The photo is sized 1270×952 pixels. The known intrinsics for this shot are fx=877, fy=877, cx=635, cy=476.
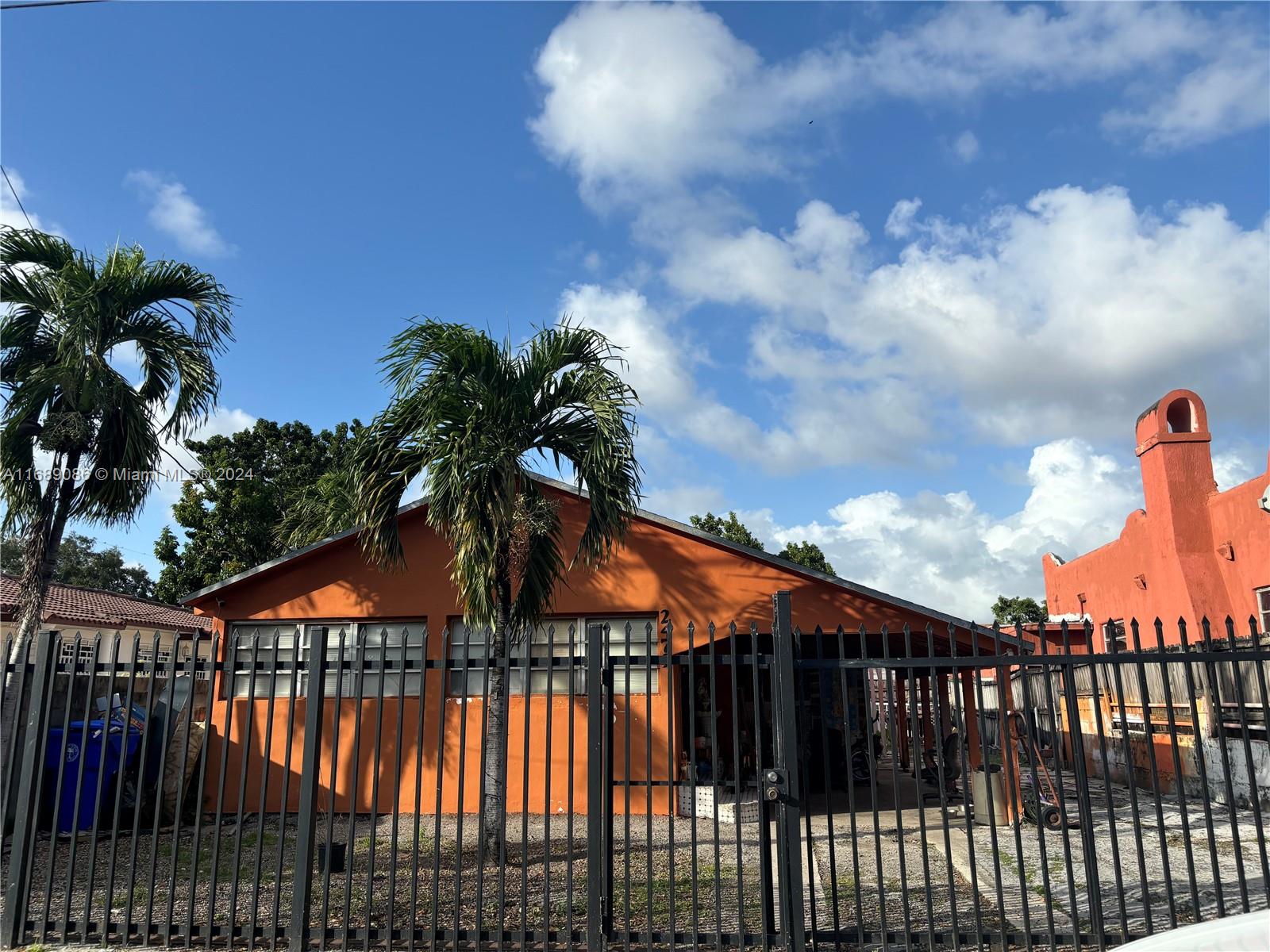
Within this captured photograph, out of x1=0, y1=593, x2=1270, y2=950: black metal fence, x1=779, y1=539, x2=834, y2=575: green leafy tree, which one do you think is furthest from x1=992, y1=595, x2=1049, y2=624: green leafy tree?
x1=0, y1=593, x2=1270, y2=950: black metal fence

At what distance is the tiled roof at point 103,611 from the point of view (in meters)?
18.6

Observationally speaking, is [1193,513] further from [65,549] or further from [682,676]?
[65,549]

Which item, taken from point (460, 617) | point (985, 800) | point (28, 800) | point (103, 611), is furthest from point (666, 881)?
point (103, 611)

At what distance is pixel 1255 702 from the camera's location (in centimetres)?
1178

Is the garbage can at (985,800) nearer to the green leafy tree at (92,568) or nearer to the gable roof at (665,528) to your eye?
the gable roof at (665,528)

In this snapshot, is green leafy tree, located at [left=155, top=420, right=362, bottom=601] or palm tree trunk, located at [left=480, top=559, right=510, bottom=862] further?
green leafy tree, located at [left=155, top=420, right=362, bottom=601]

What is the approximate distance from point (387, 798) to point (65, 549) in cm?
4073

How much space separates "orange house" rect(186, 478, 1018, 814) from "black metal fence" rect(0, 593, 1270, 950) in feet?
0.27

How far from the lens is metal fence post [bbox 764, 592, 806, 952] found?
5129 millimetres

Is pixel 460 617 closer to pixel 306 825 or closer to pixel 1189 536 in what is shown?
pixel 306 825

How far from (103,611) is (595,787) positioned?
2001cm

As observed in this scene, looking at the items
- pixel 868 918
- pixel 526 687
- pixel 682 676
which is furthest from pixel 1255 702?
pixel 526 687

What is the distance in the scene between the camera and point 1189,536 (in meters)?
17.3

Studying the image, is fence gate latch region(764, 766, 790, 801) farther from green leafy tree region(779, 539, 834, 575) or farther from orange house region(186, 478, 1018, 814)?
green leafy tree region(779, 539, 834, 575)
